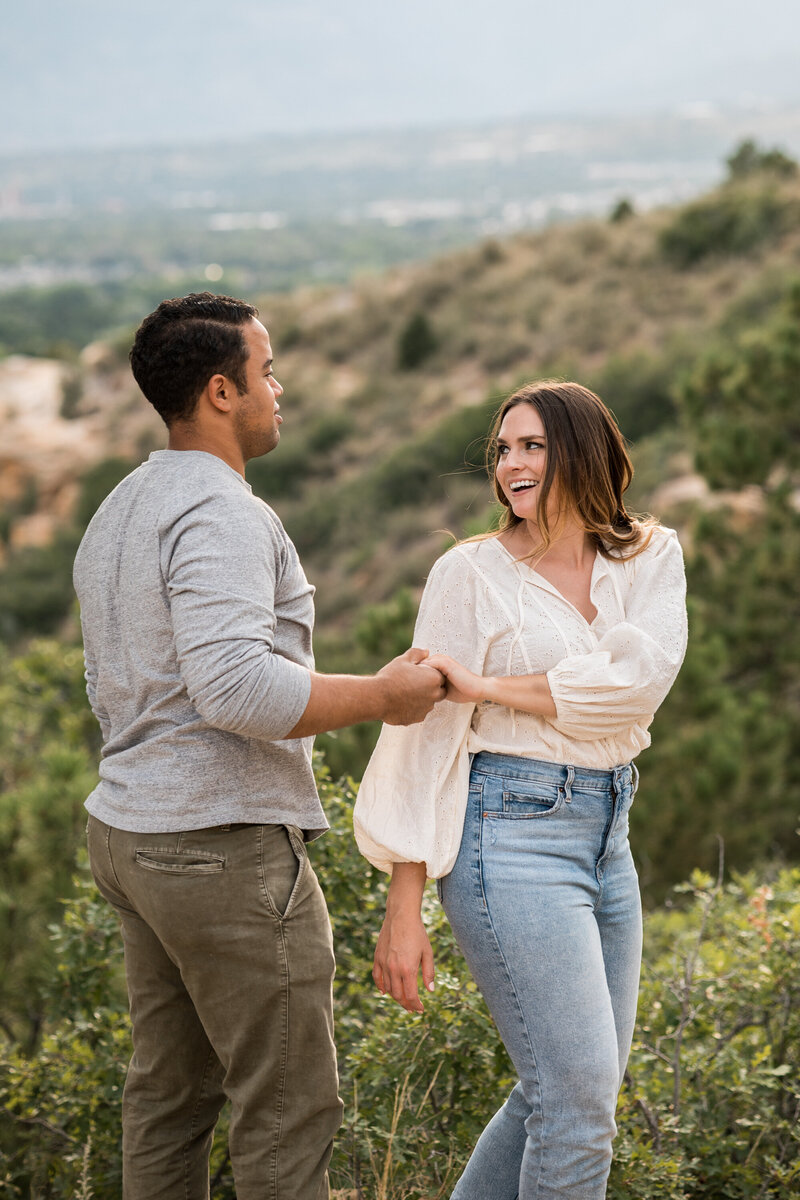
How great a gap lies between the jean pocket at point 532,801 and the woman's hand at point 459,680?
0.58 feet

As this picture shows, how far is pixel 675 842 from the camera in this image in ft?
21.0

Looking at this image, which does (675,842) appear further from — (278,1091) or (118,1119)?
(278,1091)

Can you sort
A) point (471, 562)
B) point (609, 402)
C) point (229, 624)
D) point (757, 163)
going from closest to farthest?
point (229, 624)
point (471, 562)
point (609, 402)
point (757, 163)

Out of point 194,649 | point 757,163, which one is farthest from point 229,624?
point 757,163

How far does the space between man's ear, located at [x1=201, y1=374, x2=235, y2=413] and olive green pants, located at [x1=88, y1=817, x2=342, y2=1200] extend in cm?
71

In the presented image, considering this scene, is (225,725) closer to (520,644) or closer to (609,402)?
(520,644)

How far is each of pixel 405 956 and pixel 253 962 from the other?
291 mm

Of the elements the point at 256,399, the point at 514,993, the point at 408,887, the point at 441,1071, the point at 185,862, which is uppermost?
the point at 256,399

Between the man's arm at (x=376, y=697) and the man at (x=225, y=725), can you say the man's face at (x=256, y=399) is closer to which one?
the man at (x=225, y=725)

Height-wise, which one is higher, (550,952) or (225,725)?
(225,725)

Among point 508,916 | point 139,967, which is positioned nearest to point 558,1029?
point 508,916

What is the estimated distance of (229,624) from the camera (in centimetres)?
179

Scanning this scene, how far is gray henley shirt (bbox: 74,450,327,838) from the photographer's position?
180 centimetres

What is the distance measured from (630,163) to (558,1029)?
16610 centimetres
